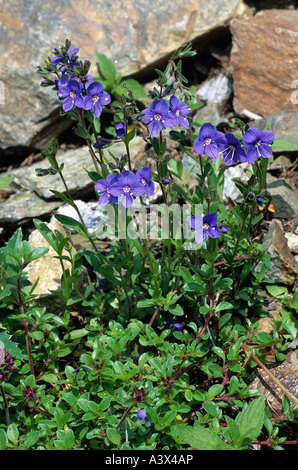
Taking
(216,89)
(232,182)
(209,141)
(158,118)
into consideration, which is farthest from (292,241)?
(216,89)

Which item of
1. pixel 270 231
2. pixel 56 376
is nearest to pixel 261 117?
pixel 270 231

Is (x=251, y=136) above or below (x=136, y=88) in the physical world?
above

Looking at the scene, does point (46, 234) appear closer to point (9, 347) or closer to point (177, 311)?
point (9, 347)

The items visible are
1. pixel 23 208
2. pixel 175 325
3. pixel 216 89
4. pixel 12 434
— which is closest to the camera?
pixel 12 434

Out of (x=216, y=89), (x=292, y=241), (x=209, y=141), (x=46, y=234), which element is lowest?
(x=292, y=241)

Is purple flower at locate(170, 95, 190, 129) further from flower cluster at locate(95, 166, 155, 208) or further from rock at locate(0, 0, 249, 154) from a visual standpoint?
rock at locate(0, 0, 249, 154)

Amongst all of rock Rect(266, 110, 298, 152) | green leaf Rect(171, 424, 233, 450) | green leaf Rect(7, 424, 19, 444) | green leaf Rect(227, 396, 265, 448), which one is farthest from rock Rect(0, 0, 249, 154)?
green leaf Rect(227, 396, 265, 448)
